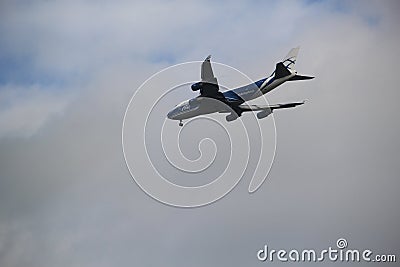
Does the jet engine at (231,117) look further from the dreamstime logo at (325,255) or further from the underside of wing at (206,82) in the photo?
the dreamstime logo at (325,255)

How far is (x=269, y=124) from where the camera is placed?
4.86 meters

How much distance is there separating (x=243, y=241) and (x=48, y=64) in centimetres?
167

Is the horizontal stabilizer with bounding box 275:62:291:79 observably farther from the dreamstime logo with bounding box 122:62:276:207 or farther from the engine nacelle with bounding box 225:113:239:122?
the engine nacelle with bounding box 225:113:239:122

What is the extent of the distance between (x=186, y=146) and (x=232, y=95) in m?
0.45

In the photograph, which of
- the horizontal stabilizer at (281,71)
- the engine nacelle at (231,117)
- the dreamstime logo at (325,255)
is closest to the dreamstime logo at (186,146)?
the engine nacelle at (231,117)

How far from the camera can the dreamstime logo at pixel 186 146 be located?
469 centimetres

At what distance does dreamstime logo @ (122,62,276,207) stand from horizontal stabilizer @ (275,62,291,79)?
213mm

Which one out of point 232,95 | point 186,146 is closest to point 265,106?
point 232,95

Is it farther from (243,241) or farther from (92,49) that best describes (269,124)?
(92,49)

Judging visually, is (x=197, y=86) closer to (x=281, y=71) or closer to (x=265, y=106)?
(x=265, y=106)

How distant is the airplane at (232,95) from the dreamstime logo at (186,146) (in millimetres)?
35

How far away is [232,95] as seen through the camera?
479cm

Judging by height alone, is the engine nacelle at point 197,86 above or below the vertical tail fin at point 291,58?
below

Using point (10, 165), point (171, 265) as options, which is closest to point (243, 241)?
point (171, 265)
